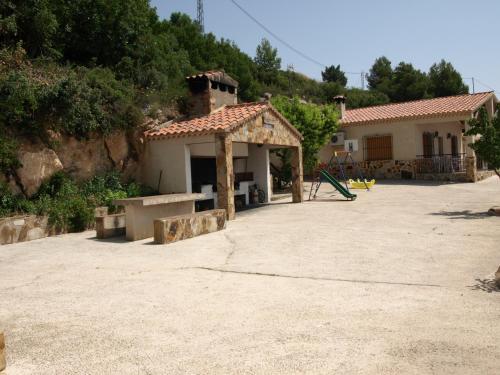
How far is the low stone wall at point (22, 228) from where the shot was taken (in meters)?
9.26

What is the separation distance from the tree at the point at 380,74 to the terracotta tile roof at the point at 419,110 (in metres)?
22.0

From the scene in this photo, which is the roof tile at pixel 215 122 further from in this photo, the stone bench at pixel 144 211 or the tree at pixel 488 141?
the tree at pixel 488 141

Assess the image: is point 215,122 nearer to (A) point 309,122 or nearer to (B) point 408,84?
(A) point 309,122

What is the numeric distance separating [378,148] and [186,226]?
18.5m

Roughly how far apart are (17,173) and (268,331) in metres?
8.82

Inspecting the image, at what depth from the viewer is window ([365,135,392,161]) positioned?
24.9m

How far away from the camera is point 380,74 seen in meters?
53.5

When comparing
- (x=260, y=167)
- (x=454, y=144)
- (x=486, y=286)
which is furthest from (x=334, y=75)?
(x=486, y=286)

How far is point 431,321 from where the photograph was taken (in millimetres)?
4090

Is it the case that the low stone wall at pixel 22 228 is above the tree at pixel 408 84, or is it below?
below

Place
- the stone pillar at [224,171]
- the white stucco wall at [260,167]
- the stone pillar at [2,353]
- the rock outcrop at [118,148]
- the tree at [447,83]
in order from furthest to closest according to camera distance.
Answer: the tree at [447,83], the white stucco wall at [260,167], the rock outcrop at [118,148], the stone pillar at [224,171], the stone pillar at [2,353]

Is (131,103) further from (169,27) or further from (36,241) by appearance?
(169,27)

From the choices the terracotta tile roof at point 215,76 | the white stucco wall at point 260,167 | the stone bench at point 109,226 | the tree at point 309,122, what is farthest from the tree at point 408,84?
the stone bench at point 109,226

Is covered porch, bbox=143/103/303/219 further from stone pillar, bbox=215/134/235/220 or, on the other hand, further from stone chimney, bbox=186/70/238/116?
stone chimney, bbox=186/70/238/116
